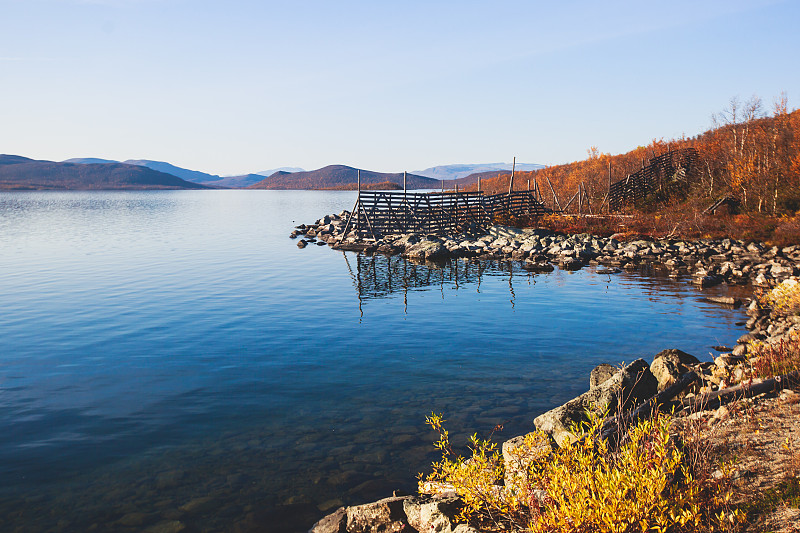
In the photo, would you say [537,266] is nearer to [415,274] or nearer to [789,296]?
[415,274]

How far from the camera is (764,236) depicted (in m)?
25.5

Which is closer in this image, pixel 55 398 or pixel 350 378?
pixel 55 398

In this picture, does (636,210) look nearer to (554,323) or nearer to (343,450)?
(554,323)

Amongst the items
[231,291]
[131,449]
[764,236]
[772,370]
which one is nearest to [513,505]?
[772,370]

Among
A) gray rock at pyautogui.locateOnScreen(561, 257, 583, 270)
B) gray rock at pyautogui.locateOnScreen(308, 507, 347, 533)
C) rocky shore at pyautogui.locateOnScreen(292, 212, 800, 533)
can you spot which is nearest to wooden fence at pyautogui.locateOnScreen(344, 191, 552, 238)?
rocky shore at pyautogui.locateOnScreen(292, 212, 800, 533)

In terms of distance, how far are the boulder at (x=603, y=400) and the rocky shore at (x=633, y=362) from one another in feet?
0.05

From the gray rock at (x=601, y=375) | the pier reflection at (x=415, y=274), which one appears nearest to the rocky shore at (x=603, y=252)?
the pier reflection at (x=415, y=274)

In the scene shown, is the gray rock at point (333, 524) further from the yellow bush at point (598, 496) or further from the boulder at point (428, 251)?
the boulder at point (428, 251)

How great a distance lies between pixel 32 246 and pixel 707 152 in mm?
49731

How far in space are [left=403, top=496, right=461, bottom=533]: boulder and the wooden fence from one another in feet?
99.0

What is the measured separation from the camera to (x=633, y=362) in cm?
845

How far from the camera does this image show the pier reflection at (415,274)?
2123 centimetres

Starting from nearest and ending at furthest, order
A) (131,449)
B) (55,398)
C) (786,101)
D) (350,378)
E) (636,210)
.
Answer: (131,449)
(55,398)
(350,378)
(786,101)
(636,210)

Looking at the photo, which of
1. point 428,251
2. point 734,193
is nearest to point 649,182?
point 734,193
